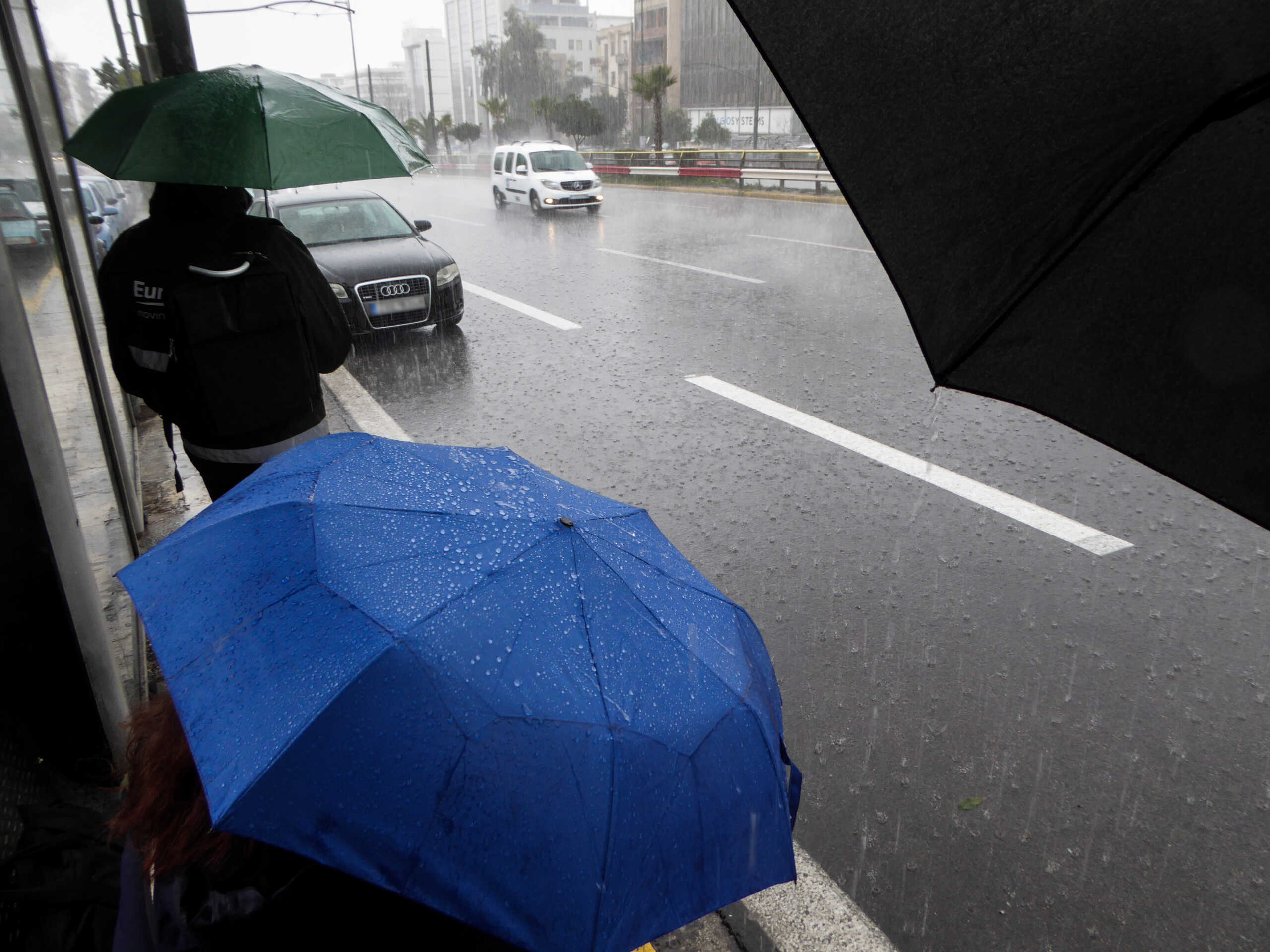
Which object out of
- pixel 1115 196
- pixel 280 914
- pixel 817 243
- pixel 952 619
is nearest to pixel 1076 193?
pixel 1115 196

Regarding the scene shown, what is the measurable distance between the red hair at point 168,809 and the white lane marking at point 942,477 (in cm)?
421

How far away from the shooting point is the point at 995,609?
3814 millimetres

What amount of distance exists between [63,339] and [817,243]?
12.9m

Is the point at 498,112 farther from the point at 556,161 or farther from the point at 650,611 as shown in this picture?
the point at 650,611

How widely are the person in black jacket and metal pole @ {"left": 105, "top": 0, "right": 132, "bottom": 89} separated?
559 centimetres

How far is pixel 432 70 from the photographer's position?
431ft

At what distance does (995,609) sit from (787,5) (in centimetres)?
315

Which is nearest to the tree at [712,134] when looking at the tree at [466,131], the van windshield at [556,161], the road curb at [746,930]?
the van windshield at [556,161]

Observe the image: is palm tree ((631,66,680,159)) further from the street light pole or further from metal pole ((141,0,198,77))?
metal pole ((141,0,198,77))

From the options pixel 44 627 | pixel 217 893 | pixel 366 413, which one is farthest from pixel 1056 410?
pixel 366 413

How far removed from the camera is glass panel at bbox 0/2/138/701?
106 inches

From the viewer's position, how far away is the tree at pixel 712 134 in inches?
1838

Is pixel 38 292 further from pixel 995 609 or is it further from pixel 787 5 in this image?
pixel 995 609

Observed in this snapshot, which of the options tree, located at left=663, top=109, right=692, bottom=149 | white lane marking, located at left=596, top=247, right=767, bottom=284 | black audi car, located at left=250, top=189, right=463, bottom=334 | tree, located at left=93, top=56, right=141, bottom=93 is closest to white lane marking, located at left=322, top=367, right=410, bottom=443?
black audi car, located at left=250, top=189, right=463, bottom=334
